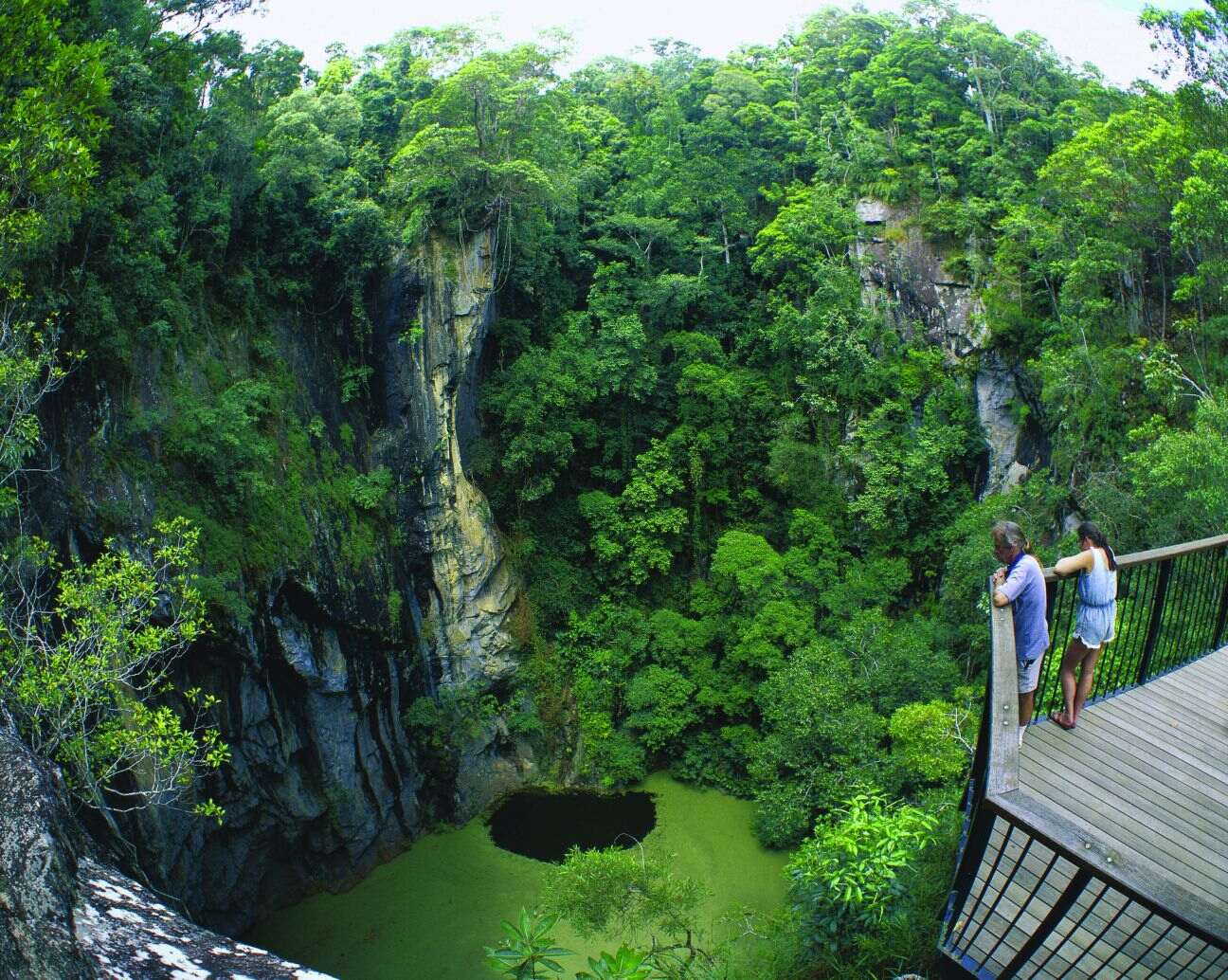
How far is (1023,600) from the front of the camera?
345 cm

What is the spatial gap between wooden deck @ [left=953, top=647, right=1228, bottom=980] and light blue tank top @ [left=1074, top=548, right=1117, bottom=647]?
38 centimetres

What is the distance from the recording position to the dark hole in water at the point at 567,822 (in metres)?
11.1

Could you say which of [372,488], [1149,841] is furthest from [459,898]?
[1149,841]

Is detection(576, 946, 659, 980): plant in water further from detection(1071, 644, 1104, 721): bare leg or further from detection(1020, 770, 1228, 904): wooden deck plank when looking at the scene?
detection(1071, 644, 1104, 721): bare leg

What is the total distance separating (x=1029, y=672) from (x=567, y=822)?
9292mm

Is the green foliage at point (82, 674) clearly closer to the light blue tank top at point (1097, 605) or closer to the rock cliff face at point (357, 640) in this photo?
the rock cliff face at point (357, 640)

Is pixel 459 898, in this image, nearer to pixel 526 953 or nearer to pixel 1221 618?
pixel 526 953

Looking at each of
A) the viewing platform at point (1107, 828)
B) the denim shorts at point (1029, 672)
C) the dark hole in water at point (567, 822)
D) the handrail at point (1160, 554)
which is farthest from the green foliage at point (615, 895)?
the handrail at point (1160, 554)

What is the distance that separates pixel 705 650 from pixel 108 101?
10.2 meters

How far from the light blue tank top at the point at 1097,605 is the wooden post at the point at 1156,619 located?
49cm

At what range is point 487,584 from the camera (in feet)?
42.5

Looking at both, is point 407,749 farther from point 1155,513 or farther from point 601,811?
point 1155,513

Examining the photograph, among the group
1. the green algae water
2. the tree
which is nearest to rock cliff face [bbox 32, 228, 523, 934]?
the green algae water

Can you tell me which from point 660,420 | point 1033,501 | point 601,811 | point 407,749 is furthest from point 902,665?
point 407,749
